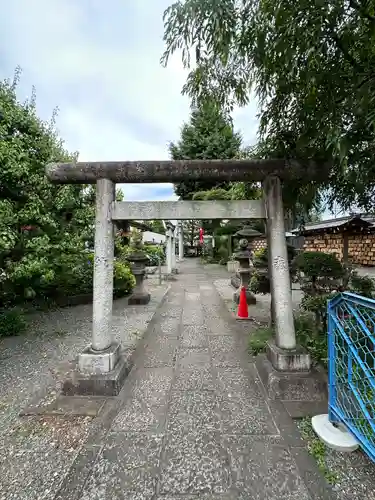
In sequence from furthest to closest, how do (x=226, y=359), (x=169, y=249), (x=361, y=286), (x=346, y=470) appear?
(x=169, y=249)
(x=361, y=286)
(x=226, y=359)
(x=346, y=470)

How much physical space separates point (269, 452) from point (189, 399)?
3.15 feet

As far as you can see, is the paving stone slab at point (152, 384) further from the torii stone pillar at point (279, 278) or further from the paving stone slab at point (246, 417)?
the torii stone pillar at point (279, 278)

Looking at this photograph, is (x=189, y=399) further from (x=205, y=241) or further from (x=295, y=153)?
(x=205, y=241)

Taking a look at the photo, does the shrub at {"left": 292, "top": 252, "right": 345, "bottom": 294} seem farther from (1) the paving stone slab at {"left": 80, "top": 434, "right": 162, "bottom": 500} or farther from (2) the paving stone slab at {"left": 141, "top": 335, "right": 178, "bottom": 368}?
(1) the paving stone slab at {"left": 80, "top": 434, "right": 162, "bottom": 500}

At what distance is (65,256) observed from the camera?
5.31 metres

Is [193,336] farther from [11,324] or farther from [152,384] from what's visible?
[11,324]

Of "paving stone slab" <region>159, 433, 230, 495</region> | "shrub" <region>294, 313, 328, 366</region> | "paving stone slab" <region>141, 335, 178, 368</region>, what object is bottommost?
"paving stone slab" <region>159, 433, 230, 495</region>

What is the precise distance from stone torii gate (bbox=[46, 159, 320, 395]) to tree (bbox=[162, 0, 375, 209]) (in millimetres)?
575

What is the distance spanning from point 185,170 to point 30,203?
259cm

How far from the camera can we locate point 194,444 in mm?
2072

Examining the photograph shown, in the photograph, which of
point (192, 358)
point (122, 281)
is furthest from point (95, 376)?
point (122, 281)

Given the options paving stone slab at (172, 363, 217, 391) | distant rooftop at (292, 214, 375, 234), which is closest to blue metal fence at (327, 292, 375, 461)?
paving stone slab at (172, 363, 217, 391)

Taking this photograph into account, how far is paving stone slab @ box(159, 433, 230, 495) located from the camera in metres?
1.70

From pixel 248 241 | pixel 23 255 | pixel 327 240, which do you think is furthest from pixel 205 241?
pixel 23 255
